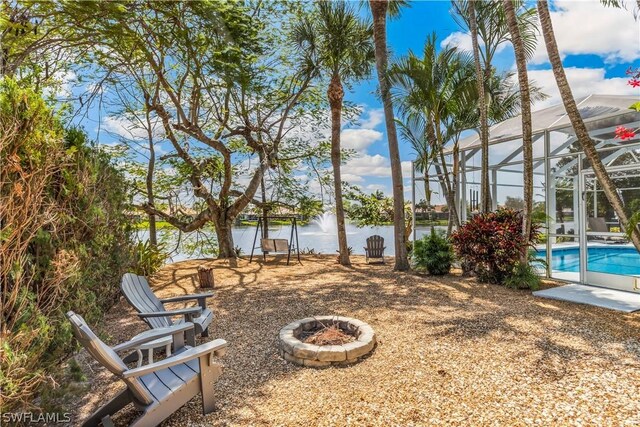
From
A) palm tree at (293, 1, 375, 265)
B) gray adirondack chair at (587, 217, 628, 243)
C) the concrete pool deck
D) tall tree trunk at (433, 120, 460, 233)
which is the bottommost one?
the concrete pool deck

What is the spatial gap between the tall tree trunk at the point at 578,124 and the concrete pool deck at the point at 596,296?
→ 110cm

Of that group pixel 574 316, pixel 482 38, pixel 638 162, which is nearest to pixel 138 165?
pixel 482 38

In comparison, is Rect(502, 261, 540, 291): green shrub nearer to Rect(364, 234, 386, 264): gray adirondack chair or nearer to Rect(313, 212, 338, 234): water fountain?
Rect(364, 234, 386, 264): gray adirondack chair

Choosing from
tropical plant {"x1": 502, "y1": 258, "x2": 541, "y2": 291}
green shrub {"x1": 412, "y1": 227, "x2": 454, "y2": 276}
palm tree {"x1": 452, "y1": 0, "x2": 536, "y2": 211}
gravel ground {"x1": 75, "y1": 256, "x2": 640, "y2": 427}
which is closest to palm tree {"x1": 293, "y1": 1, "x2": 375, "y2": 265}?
green shrub {"x1": 412, "y1": 227, "x2": 454, "y2": 276}

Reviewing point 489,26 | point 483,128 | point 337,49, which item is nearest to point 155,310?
point 483,128

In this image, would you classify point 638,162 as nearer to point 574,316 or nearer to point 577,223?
point 577,223

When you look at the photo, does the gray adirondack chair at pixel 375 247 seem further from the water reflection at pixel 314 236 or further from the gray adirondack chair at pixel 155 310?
the gray adirondack chair at pixel 155 310

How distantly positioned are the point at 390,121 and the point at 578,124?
4234 mm

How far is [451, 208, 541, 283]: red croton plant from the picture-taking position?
6.51 metres

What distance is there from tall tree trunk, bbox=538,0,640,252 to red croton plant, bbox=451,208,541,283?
1.79 m

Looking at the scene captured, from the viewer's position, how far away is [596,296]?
566cm

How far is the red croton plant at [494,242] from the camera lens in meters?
6.51

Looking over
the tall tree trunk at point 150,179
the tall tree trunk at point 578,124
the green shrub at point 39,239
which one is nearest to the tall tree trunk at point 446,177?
the tall tree trunk at point 578,124

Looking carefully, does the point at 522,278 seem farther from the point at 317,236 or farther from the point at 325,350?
the point at 317,236
